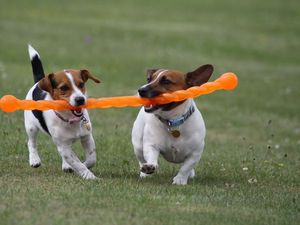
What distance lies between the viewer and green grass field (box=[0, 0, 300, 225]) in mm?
7473

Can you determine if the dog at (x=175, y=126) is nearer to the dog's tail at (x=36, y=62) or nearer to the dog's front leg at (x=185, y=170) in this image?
the dog's front leg at (x=185, y=170)

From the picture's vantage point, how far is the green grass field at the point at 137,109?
24.5ft

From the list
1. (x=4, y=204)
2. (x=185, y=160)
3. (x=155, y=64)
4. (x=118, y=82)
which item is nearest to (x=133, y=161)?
(x=185, y=160)

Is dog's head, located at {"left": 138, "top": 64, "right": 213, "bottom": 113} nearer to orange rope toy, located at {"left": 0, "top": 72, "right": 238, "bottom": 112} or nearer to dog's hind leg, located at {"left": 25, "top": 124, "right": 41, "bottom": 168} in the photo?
orange rope toy, located at {"left": 0, "top": 72, "right": 238, "bottom": 112}

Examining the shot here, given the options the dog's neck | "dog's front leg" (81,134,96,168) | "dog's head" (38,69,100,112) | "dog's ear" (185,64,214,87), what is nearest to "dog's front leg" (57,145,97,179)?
"dog's front leg" (81,134,96,168)

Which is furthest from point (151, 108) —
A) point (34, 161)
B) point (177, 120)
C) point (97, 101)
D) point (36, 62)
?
point (36, 62)

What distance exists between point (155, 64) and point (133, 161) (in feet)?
45.3

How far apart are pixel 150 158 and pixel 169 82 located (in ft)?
3.05

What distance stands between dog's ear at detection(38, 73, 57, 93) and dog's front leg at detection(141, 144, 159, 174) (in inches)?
50.4

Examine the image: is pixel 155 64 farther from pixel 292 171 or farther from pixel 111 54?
pixel 292 171

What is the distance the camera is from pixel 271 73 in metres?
25.2

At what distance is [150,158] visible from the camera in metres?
8.88

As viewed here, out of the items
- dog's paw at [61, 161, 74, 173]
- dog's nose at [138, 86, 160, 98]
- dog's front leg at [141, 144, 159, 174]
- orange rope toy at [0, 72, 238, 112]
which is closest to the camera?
dog's front leg at [141, 144, 159, 174]

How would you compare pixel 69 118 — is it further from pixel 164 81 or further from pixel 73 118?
pixel 164 81
